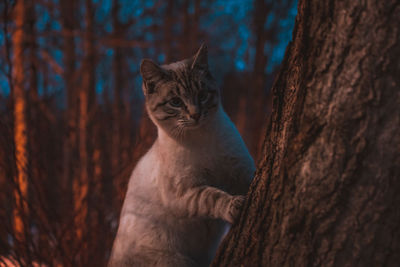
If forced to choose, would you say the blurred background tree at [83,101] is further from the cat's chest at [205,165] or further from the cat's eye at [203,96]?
the cat's eye at [203,96]

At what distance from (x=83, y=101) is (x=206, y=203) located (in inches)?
180

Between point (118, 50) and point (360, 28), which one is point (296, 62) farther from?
point (118, 50)

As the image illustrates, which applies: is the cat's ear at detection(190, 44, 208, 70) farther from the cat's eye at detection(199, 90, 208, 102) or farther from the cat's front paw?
the cat's front paw

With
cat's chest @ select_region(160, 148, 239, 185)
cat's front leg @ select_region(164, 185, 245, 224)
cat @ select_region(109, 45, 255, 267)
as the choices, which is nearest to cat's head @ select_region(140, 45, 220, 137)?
cat @ select_region(109, 45, 255, 267)

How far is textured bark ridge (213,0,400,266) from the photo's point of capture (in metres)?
1.10

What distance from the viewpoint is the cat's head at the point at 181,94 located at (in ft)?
7.50

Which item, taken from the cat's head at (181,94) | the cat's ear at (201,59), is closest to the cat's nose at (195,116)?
the cat's head at (181,94)

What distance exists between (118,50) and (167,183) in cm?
548

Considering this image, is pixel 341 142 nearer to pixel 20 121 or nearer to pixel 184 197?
pixel 184 197

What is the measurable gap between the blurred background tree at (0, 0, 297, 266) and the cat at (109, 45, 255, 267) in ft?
3.05

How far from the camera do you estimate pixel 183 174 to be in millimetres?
2236

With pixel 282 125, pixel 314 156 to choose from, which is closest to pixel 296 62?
pixel 282 125

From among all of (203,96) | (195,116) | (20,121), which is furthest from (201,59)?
(20,121)

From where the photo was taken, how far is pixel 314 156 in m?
1.23
